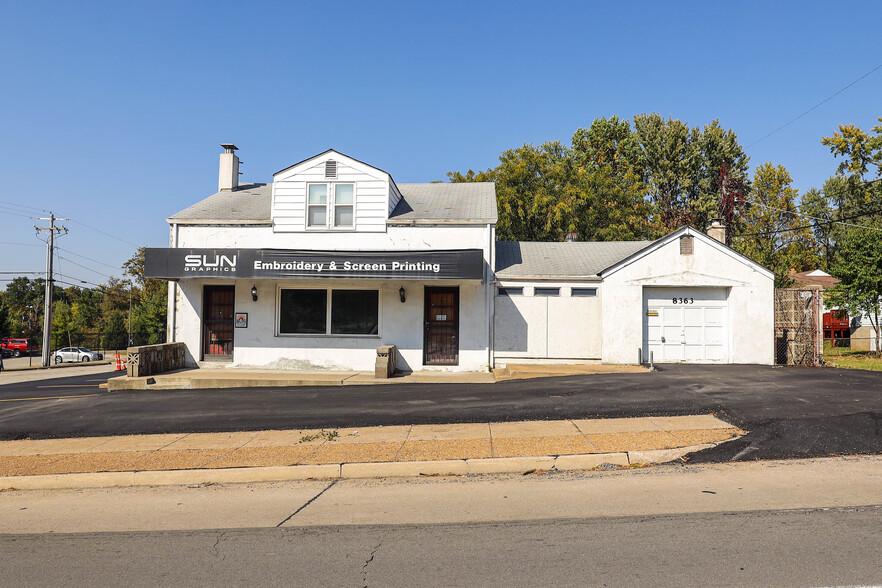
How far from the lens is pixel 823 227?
51.4 m

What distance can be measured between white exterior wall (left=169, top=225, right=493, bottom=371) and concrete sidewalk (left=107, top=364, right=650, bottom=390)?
3.55 ft

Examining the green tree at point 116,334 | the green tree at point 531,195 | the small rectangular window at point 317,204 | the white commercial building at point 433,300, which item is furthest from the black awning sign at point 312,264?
the green tree at point 116,334

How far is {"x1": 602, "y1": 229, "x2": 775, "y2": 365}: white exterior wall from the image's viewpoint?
15781 millimetres

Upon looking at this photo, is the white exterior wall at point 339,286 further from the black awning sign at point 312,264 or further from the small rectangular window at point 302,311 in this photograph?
the black awning sign at point 312,264

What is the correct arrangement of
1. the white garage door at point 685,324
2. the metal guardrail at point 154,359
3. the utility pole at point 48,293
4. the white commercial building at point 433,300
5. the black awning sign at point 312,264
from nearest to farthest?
the metal guardrail at point 154,359 < the black awning sign at point 312,264 < the white commercial building at point 433,300 < the white garage door at point 685,324 < the utility pole at point 48,293

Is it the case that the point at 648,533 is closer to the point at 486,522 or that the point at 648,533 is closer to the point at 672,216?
the point at 486,522

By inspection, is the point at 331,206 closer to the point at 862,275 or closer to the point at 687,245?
the point at 687,245

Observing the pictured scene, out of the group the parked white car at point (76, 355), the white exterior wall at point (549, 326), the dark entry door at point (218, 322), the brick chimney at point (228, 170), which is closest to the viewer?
the white exterior wall at point (549, 326)

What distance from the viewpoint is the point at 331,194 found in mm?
16625

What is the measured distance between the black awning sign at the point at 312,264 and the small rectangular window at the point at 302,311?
1716mm

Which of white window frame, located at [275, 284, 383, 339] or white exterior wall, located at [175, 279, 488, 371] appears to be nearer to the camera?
white exterior wall, located at [175, 279, 488, 371]

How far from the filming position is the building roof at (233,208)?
16.7 meters

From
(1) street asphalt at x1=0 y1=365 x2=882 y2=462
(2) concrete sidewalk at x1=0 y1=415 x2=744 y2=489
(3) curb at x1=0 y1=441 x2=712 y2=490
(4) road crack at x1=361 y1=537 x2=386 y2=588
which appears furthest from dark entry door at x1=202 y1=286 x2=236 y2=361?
(4) road crack at x1=361 y1=537 x2=386 y2=588

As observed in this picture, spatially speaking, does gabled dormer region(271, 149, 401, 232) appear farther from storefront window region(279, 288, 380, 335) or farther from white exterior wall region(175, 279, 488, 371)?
storefront window region(279, 288, 380, 335)
